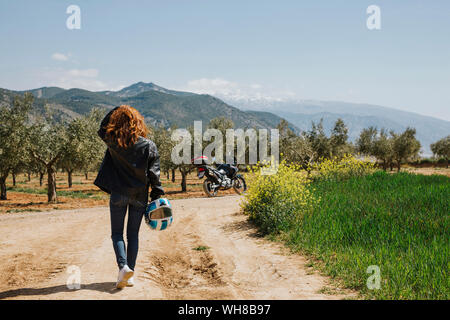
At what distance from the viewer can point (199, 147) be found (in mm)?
33188

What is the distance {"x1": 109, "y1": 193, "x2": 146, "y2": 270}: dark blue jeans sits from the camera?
468 cm

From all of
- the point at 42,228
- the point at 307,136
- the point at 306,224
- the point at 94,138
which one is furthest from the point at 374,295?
the point at 307,136

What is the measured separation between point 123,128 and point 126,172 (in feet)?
2.20

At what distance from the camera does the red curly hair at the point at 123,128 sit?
454 cm

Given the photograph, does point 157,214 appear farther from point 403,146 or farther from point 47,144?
point 403,146

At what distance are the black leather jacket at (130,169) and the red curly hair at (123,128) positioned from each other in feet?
0.29

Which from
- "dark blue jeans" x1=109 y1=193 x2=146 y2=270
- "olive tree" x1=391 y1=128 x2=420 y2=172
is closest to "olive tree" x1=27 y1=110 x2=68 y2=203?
"dark blue jeans" x1=109 y1=193 x2=146 y2=270

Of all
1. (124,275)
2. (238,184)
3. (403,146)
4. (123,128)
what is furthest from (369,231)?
(403,146)

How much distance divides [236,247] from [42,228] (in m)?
7.29

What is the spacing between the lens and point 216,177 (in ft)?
48.3

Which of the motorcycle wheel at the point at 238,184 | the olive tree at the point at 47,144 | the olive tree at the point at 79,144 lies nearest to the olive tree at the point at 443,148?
the motorcycle wheel at the point at 238,184

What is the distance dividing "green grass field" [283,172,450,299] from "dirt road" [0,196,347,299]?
562 mm

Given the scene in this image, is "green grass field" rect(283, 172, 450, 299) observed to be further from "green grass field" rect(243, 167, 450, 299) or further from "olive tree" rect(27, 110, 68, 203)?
"olive tree" rect(27, 110, 68, 203)
